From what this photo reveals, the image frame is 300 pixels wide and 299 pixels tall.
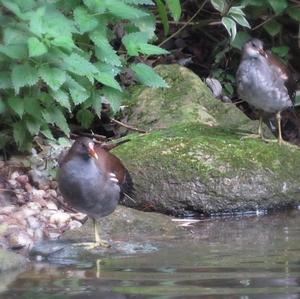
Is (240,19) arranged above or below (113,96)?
above

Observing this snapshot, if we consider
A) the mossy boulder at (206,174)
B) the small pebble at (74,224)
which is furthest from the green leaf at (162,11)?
the small pebble at (74,224)

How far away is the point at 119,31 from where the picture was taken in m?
9.18

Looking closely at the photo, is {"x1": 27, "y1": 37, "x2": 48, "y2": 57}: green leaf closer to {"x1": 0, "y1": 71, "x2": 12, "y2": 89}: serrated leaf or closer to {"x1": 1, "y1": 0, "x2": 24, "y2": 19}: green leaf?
{"x1": 1, "y1": 0, "x2": 24, "y2": 19}: green leaf

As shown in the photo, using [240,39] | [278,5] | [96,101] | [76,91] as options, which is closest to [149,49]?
[96,101]

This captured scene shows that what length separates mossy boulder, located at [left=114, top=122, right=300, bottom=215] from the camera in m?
7.85

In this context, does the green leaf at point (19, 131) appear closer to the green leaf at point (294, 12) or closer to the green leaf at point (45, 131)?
the green leaf at point (45, 131)

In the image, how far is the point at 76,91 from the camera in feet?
25.0

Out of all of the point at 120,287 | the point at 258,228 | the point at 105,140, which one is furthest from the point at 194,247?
the point at 105,140

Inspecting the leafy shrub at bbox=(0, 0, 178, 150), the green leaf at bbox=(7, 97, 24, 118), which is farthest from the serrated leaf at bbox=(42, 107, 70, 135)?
the green leaf at bbox=(7, 97, 24, 118)

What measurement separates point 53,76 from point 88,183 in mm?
1025

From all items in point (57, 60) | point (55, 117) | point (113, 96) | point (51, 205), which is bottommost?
point (51, 205)

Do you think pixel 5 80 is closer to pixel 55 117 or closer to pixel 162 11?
pixel 55 117

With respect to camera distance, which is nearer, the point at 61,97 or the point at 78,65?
the point at 78,65

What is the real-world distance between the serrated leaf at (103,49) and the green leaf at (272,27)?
296 cm
